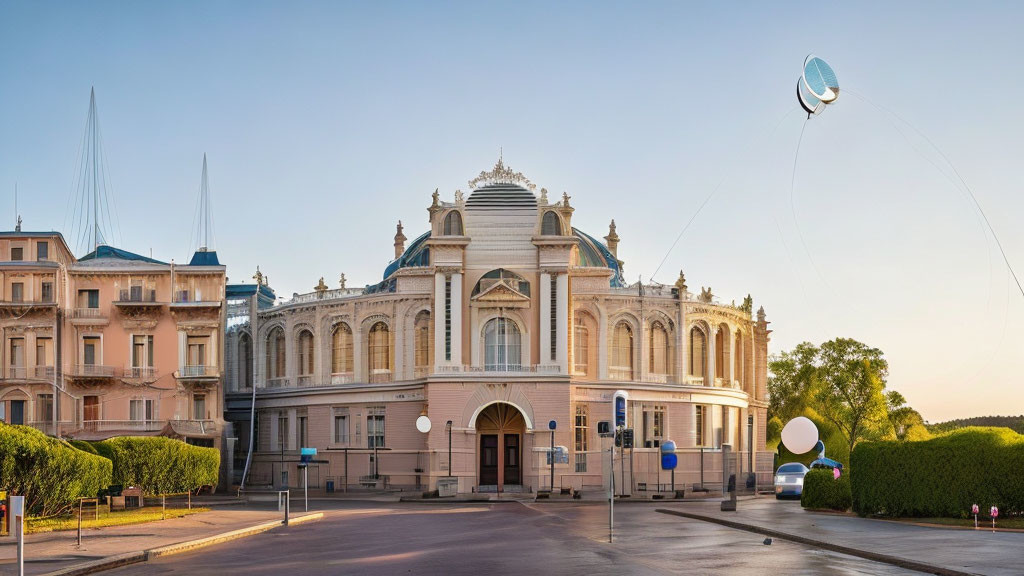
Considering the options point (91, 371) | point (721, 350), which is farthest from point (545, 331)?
point (91, 371)

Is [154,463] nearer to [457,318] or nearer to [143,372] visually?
[457,318]

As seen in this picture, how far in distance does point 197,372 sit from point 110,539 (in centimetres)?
4157

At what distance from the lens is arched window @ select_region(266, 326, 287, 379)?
81.3m

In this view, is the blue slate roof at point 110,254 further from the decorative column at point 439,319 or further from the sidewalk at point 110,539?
the sidewalk at point 110,539

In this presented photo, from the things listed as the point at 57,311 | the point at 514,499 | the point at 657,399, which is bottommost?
the point at 514,499

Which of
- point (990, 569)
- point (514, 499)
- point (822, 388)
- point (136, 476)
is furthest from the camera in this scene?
point (822, 388)

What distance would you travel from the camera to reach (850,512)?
45.4m

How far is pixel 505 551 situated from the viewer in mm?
29422

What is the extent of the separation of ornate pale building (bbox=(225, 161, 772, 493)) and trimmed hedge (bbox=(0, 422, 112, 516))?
3016cm

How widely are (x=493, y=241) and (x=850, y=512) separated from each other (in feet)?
108

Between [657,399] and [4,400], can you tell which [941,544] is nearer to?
[657,399]

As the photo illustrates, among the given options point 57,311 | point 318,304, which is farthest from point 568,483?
point 57,311

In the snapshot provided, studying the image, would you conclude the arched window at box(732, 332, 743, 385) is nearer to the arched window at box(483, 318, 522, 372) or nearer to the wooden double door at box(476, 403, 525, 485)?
the arched window at box(483, 318, 522, 372)

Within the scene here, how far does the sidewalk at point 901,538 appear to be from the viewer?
81.9 feet
